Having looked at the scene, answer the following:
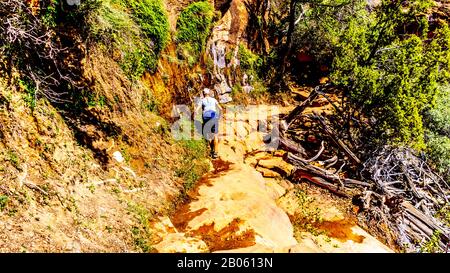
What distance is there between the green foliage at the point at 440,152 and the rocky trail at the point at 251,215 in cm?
495

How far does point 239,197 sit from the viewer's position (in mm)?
A: 7297

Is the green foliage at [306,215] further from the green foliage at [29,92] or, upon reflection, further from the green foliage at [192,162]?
the green foliage at [29,92]

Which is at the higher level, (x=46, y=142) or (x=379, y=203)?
(x=46, y=142)

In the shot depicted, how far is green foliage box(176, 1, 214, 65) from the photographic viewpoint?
1035 cm

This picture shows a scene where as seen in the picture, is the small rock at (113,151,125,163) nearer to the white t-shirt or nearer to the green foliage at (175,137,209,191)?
the green foliage at (175,137,209,191)

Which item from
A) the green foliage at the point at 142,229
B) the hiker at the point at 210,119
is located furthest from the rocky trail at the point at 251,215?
the hiker at the point at 210,119

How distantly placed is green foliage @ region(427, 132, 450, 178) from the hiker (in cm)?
803

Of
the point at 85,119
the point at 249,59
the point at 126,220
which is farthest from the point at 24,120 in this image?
the point at 249,59

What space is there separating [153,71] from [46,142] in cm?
393

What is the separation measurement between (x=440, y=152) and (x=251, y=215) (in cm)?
928

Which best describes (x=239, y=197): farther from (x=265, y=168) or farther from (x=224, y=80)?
(x=224, y=80)

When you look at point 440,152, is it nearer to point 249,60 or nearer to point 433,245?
point 433,245

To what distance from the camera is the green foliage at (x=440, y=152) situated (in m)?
11.8
